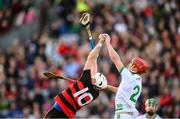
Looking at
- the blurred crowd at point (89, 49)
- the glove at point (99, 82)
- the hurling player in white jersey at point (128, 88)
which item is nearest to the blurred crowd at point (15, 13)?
the blurred crowd at point (89, 49)

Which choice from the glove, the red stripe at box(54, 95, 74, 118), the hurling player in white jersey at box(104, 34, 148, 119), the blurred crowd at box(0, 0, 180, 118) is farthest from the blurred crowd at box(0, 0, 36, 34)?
the hurling player in white jersey at box(104, 34, 148, 119)

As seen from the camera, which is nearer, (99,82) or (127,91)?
(127,91)

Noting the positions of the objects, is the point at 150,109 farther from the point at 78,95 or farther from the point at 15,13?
the point at 15,13

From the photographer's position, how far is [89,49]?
25.2m

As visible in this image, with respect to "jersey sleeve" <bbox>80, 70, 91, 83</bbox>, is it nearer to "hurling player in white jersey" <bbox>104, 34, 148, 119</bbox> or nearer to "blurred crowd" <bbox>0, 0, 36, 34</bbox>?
"hurling player in white jersey" <bbox>104, 34, 148, 119</bbox>

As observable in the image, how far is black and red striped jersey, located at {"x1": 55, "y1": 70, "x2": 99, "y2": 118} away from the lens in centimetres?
1605

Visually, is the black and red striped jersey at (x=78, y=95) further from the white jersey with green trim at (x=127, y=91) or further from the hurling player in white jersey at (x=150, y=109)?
the hurling player in white jersey at (x=150, y=109)

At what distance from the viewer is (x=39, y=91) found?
24469 millimetres

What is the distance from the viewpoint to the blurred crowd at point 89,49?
2397 centimetres

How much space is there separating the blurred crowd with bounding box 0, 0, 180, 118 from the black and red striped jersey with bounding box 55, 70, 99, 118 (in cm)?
687

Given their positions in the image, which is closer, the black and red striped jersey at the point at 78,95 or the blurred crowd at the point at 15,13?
the black and red striped jersey at the point at 78,95

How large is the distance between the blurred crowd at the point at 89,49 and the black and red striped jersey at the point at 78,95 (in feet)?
22.5

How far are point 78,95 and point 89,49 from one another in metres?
9.23

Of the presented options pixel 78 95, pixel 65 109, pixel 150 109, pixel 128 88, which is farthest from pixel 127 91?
pixel 65 109
